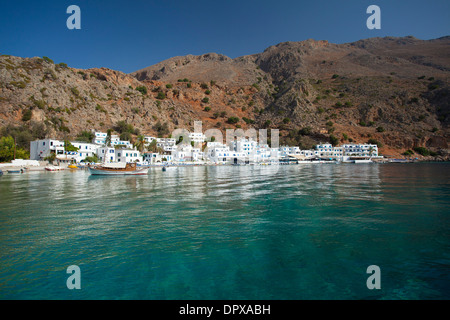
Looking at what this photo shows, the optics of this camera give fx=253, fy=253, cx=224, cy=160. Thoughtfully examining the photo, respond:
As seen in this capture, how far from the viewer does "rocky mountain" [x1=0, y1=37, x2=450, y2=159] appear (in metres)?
71.2

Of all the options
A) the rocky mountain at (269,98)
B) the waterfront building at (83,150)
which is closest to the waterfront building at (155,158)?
the waterfront building at (83,150)

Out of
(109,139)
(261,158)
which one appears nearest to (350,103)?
(261,158)

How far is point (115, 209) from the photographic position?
13.0m

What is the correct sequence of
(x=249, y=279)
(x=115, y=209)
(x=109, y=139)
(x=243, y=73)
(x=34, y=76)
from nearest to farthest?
(x=249, y=279) → (x=115, y=209) → (x=109, y=139) → (x=34, y=76) → (x=243, y=73)

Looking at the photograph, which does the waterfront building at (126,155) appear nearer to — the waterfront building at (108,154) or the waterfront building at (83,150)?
the waterfront building at (108,154)

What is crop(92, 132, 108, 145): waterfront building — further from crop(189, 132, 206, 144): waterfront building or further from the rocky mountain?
crop(189, 132, 206, 144): waterfront building

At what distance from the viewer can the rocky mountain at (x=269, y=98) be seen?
71.2 metres

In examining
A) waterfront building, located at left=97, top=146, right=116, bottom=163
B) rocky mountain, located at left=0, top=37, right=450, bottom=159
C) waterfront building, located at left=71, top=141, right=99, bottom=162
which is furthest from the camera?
rocky mountain, located at left=0, top=37, right=450, bottom=159

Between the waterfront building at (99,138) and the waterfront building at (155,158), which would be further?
the waterfront building at (99,138)

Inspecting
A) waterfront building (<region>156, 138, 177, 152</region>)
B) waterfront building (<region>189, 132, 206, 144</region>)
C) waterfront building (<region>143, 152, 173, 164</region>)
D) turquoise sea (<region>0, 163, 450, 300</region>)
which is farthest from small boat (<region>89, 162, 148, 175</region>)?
waterfront building (<region>189, 132, 206, 144</region>)

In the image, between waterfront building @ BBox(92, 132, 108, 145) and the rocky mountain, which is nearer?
waterfront building @ BBox(92, 132, 108, 145)

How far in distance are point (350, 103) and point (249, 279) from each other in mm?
113032
